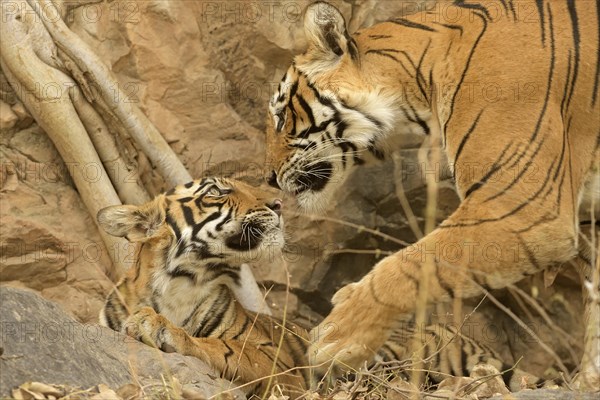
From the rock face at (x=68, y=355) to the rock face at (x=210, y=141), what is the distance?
178 centimetres

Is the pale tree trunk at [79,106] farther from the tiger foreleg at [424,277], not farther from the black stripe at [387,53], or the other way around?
the tiger foreleg at [424,277]

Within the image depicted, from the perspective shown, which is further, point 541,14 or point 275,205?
point 275,205

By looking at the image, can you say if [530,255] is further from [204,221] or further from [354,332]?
[204,221]

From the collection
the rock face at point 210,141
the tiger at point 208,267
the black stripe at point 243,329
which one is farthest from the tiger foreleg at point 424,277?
the rock face at point 210,141

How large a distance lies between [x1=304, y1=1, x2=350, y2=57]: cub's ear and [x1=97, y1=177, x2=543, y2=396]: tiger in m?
0.85

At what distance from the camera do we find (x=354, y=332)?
12.9 ft

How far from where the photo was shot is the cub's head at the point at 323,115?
4711mm

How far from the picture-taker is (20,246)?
5.59 m

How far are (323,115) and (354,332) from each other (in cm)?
129

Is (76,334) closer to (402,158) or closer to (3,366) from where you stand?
(3,366)

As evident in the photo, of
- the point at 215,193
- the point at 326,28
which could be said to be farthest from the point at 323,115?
the point at 215,193

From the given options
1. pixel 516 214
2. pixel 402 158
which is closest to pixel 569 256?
pixel 516 214

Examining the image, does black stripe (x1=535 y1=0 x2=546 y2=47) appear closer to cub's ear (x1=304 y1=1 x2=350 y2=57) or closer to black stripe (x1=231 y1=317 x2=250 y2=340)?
cub's ear (x1=304 y1=1 x2=350 y2=57)

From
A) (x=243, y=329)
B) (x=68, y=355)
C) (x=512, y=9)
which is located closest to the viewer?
(x=68, y=355)
